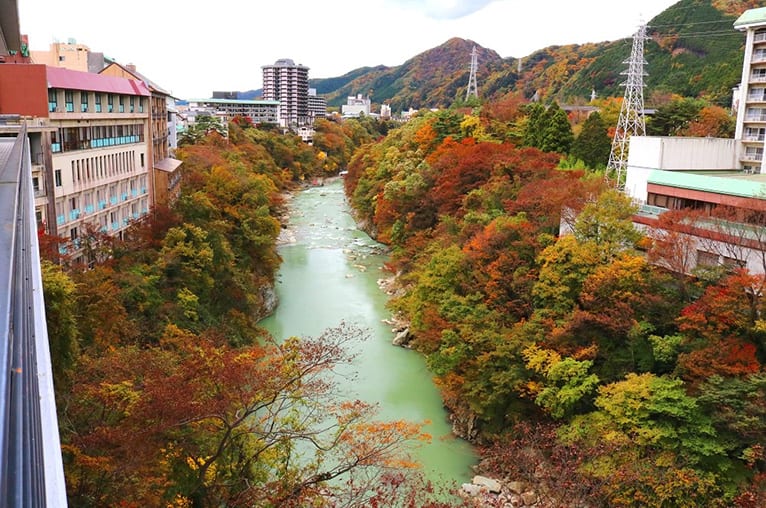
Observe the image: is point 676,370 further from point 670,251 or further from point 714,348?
point 670,251

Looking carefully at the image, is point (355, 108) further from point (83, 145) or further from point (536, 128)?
point (83, 145)

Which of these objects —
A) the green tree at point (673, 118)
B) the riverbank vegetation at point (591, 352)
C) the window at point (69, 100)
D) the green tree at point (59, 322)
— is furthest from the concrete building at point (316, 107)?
the green tree at point (59, 322)

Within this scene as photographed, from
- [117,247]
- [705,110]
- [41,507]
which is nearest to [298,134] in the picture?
[705,110]

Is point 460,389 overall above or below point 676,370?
below

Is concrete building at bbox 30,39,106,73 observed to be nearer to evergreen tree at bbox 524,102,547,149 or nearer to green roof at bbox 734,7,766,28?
evergreen tree at bbox 524,102,547,149

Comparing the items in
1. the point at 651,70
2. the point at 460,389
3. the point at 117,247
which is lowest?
the point at 460,389

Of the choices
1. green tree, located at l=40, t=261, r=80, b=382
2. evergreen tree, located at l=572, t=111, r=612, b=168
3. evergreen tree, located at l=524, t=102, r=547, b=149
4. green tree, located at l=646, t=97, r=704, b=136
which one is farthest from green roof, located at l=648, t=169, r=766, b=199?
green tree, located at l=40, t=261, r=80, b=382
